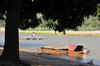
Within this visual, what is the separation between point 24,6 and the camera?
11.9 m

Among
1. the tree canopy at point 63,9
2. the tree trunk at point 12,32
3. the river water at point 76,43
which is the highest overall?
the tree canopy at point 63,9

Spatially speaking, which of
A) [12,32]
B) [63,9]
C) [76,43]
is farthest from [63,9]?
[76,43]

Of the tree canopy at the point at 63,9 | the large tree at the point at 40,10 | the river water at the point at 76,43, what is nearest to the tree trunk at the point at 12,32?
the large tree at the point at 40,10

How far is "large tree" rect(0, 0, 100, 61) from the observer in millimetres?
9219

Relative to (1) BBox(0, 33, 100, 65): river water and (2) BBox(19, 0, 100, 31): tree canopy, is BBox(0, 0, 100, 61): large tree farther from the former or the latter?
(1) BBox(0, 33, 100, 65): river water

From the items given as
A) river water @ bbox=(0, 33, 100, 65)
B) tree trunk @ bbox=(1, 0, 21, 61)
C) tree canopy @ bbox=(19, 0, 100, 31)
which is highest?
tree canopy @ bbox=(19, 0, 100, 31)

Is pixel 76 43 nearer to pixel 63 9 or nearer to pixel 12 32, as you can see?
pixel 63 9

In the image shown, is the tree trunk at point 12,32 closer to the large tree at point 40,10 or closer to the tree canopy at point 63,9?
the large tree at point 40,10

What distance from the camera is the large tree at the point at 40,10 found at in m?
9.22

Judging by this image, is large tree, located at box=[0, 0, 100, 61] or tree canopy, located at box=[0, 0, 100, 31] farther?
tree canopy, located at box=[0, 0, 100, 31]

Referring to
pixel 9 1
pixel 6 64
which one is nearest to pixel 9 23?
pixel 9 1

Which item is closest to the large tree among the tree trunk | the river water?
the tree trunk

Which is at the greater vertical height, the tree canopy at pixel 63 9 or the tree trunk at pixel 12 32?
the tree canopy at pixel 63 9

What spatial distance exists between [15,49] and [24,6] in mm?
3750
